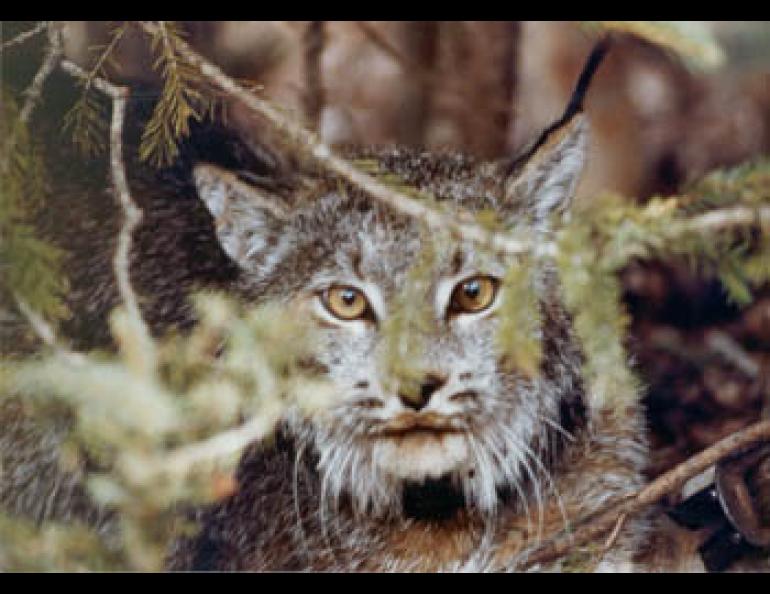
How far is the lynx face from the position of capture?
175 centimetres

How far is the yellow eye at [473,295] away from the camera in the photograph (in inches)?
69.3

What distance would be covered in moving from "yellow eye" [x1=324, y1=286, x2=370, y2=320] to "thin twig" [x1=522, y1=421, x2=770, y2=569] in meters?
0.43

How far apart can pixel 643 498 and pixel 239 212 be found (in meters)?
0.71

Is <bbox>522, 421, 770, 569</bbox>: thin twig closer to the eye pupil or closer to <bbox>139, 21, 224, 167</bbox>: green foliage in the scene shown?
the eye pupil

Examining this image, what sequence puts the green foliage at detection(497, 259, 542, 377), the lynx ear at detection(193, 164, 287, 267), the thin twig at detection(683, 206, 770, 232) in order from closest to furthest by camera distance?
the thin twig at detection(683, 206, 770, 232) → the green foliage at detection(497, 259, 542, 377) → the lynx ear at detection(193, 164, 287, 267)

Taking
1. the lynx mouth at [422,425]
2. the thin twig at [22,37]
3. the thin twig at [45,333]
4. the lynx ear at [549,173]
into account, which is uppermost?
the thin twig at [22,37]

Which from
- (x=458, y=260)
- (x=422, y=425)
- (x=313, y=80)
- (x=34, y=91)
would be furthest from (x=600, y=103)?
(x=34, y=91)

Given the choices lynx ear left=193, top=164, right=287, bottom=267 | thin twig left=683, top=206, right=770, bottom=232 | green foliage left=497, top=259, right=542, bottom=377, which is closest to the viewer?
thin twig left=683, top=206, right=770, bottom=232

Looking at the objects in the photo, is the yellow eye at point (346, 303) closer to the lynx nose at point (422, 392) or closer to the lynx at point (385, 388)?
the lynx at point (385, 388)

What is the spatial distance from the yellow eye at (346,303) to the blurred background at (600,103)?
8.5 inches

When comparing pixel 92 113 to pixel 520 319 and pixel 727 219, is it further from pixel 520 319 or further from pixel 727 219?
pixel 727 219

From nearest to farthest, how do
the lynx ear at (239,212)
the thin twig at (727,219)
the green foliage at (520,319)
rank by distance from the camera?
the thin twig at (727,219), the green foliage at (520,319), the lynx ear at (239,212)

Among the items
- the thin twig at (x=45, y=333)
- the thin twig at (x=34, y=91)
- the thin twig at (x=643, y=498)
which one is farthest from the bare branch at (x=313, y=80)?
the thin twig at (x=643, y=498)

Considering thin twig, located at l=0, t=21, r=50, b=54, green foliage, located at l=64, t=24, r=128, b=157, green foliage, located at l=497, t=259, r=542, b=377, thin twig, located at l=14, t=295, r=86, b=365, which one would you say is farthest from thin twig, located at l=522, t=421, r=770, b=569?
thin twig, located at l=0, t=21, r=50, b=54
